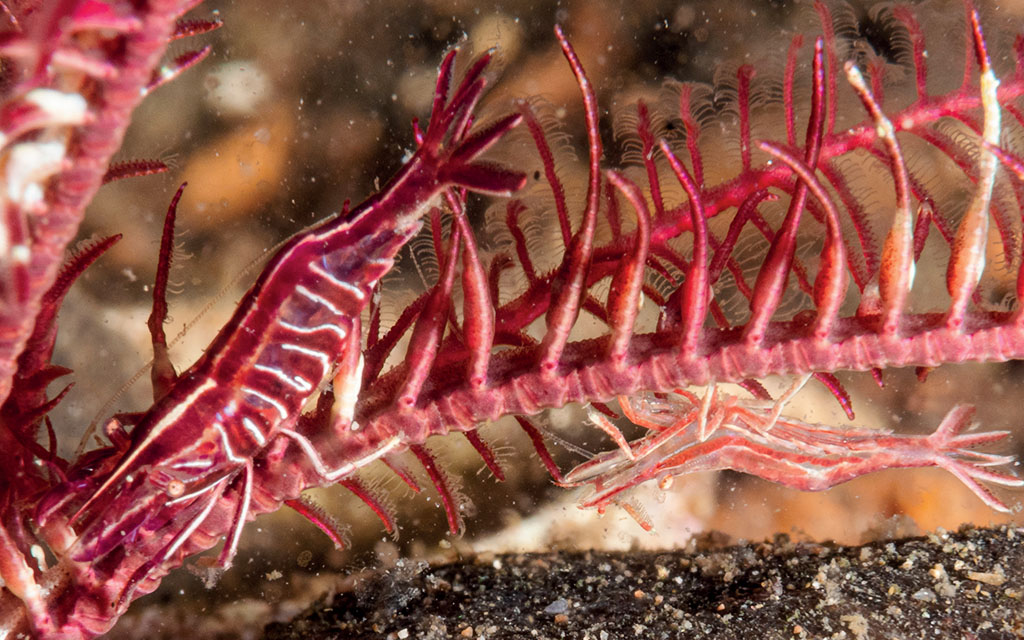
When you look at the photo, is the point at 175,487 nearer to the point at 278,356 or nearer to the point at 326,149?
the point at 278,356

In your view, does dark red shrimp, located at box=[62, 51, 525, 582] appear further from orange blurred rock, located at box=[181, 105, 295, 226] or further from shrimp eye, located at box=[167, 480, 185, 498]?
orange blurred rock, located at box=[181, 105, 295, 226]

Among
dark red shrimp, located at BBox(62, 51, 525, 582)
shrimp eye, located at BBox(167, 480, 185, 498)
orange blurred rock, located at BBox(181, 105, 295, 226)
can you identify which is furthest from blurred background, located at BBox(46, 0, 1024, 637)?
shrimp eye, located at BBox(167, 480, 185, 498)

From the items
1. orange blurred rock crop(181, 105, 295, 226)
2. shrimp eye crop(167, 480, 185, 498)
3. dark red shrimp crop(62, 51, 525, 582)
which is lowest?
shrimp eye crop(167, 480, 185, 498)

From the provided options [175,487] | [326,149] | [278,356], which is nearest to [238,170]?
[326,149]

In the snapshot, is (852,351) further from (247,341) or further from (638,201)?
(247,341)

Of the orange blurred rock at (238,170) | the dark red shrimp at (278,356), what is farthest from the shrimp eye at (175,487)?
the orange blurred rock at (238,170)

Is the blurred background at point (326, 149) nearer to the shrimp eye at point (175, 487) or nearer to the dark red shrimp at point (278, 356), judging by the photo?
the dark red shrimp at point (278, 356)

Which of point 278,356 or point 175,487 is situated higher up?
point 278,356
